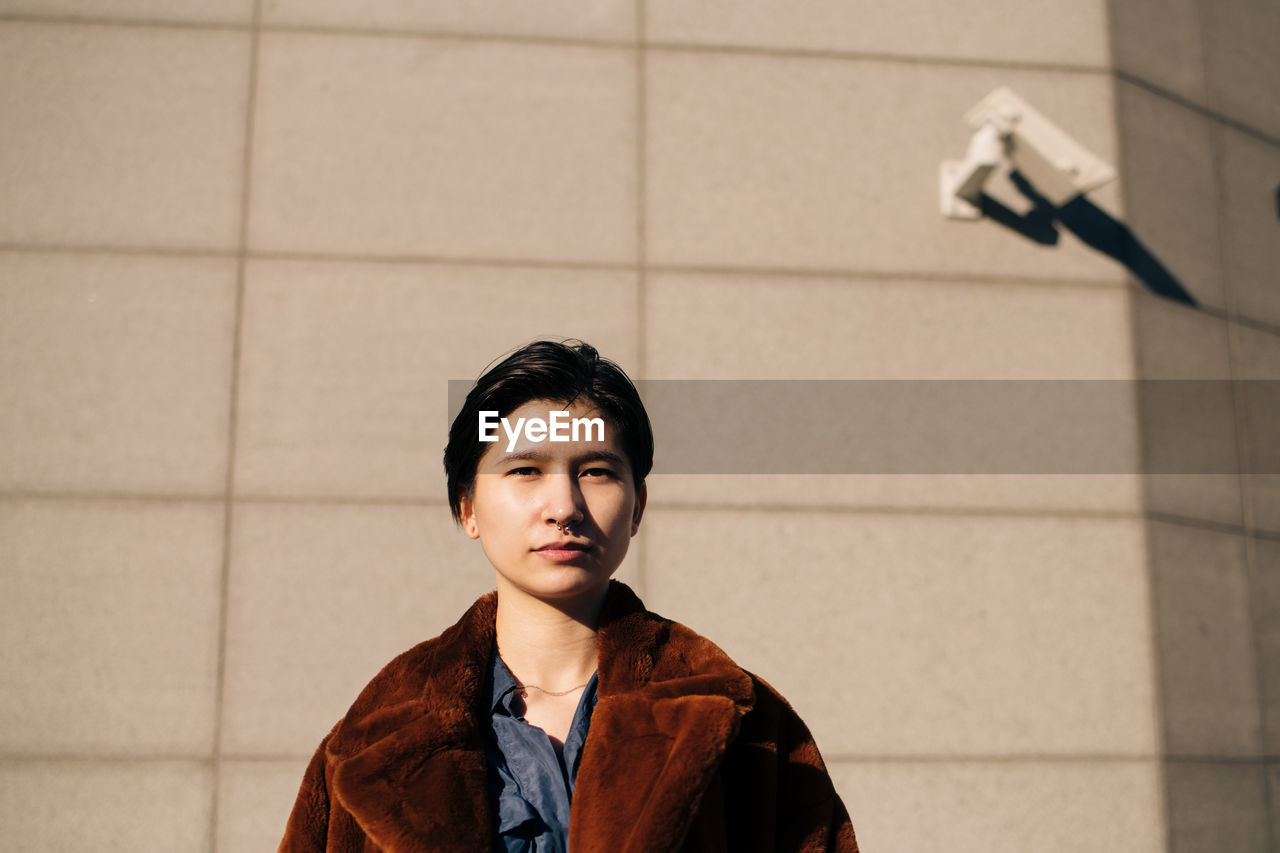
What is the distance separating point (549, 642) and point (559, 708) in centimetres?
12

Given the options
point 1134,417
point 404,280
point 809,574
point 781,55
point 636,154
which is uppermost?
point 781,55

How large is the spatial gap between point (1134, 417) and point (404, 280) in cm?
323

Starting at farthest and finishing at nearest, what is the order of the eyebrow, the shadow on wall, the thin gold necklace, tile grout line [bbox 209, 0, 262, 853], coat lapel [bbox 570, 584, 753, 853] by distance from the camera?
1. the shadow on wall
2. tile grout line [bbox 209, 0, 262, 853]
3. the thin gold necklace
4. the eyebrow
5. coat lapel [bbox 570, 584, 753, 853]

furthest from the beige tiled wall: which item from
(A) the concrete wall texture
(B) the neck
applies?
(B) the neck

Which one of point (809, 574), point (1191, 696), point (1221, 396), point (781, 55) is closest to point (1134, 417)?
point (1221, 396)

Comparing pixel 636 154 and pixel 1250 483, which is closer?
pixel 636 154

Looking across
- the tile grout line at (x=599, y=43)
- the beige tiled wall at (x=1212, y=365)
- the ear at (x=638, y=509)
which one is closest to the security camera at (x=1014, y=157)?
the tile grout line at (x=599, y=43)

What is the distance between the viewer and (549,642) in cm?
173

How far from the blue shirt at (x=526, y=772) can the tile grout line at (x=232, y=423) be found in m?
2.34

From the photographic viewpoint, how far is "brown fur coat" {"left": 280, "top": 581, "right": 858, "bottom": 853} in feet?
4.96

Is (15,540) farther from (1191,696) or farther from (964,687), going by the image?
(1191,696)

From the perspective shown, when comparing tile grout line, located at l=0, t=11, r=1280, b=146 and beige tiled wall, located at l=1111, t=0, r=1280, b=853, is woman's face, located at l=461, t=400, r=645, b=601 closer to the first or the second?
tile grout line, located at l=0, t=11, r=1280, b=146

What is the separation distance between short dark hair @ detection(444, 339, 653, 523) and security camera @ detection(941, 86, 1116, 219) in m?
2.90

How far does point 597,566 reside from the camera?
1.61 m
